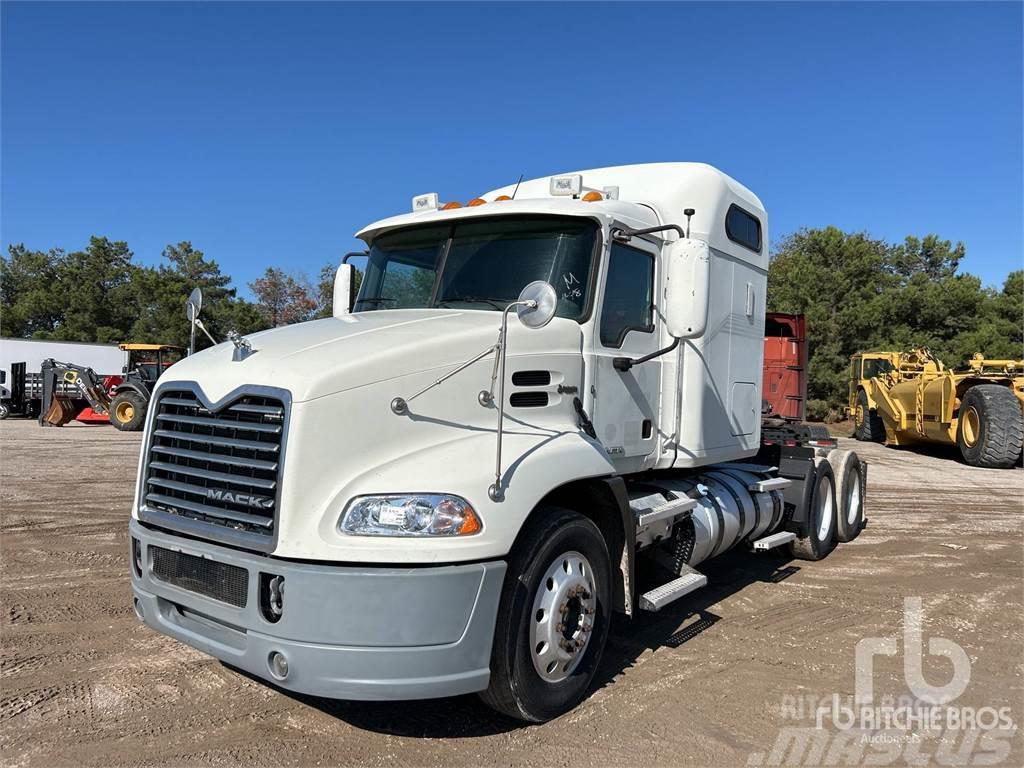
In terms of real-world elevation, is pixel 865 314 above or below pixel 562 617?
above

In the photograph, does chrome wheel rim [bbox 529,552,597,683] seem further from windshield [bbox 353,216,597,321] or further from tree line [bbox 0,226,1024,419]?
tree line [bbox 0,226,1024,419]

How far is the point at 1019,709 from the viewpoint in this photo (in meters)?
4.09

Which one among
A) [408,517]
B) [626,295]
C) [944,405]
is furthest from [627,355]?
[944,405]

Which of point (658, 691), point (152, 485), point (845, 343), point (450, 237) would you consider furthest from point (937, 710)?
point (845, 343)

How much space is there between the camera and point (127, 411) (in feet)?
70.8

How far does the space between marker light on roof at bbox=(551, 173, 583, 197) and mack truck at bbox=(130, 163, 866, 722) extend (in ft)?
0.04

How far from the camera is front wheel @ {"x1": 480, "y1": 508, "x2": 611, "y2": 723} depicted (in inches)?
137

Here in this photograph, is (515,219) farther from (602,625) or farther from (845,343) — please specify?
(845,343)

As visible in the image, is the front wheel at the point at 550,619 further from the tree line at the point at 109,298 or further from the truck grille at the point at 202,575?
the tree line at the point at 109,298

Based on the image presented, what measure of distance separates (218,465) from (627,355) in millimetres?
2482

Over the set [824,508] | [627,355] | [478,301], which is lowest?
[824,508]

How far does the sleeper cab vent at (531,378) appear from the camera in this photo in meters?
3.98

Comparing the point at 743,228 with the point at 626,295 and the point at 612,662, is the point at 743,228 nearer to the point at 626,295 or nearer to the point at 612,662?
the point at 626,295

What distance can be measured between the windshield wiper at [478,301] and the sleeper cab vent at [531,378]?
521 millimetres
